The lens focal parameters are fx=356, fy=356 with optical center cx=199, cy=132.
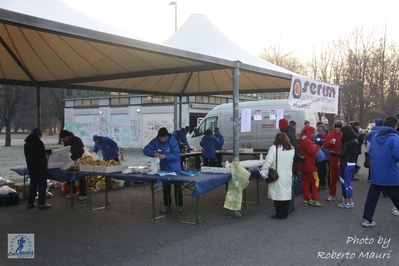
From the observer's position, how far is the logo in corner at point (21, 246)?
5066mm

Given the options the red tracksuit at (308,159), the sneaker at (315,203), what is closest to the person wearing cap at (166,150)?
the red tracksuit at (308,159)

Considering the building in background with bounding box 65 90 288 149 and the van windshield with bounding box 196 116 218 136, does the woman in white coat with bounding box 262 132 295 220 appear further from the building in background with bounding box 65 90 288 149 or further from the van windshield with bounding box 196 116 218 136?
the building in background with bounding box 65 90 288 149

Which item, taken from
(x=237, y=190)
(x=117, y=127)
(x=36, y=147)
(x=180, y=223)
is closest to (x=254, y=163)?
(x=237, y=190)

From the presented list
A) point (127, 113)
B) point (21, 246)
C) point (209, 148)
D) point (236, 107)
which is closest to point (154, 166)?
point (236, 107)

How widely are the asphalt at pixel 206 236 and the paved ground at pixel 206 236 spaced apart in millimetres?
13

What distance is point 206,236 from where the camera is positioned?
582cm

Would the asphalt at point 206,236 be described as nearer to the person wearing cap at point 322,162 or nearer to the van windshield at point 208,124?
the person wearing cap at point 322,162

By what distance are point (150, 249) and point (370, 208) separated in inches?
145

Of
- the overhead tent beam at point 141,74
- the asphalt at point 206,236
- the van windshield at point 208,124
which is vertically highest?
the overhead tent beam at point 141,74

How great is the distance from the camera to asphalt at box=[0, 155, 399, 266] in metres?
4.83

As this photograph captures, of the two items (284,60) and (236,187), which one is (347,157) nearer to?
(236,187)

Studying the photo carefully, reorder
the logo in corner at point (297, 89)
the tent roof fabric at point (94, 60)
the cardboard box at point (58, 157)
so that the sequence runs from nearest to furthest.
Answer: the tent roof fabric at point (94, 60) → the cardboard box at point (58, 157) → the logo in corner at point (297, 89)

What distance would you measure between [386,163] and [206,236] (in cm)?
312

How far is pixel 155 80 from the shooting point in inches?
458
